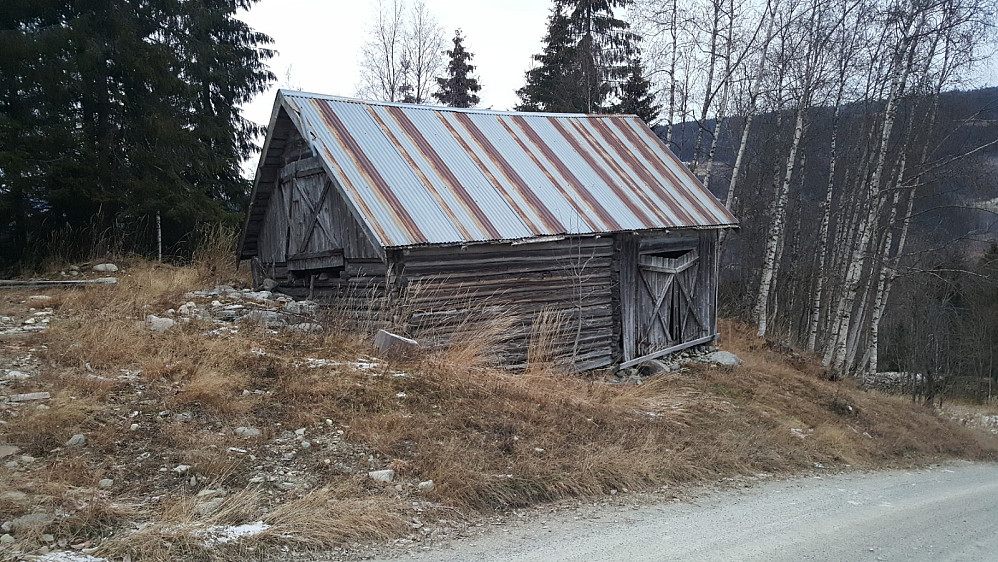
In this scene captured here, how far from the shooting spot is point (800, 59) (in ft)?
55.1

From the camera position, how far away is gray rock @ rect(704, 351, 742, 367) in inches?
515

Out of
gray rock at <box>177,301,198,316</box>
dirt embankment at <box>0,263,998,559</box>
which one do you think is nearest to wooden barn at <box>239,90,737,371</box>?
dirt embankment at <box>0,263,998,559</box>

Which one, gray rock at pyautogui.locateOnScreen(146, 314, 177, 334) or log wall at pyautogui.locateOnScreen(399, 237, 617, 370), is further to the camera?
log wall at pyautogui.locateOnScreen(399, 237, 617, 370)

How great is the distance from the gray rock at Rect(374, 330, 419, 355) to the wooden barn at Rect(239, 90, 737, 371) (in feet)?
1.46

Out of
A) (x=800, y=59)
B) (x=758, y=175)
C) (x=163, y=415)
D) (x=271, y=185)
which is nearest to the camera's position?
(x=163, y=415)

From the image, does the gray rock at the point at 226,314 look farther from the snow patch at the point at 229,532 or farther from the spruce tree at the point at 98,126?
the spruce tree at the point at 98,126

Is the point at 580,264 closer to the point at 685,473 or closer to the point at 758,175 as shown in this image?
the point at 685,473

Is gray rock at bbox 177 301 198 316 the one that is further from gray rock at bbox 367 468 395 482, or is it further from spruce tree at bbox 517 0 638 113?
spruce tree at bbox 517 0 638 113

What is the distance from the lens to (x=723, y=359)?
1317cm

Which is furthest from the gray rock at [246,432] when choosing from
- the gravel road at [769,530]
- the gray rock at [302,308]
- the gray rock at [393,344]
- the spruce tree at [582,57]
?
the spruce tree at [582,57]

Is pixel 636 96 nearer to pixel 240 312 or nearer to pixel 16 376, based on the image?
pixel 240 312

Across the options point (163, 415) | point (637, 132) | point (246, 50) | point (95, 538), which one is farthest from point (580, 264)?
point (246, 50)

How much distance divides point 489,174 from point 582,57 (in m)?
15.0

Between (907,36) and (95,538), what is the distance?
17.5m
